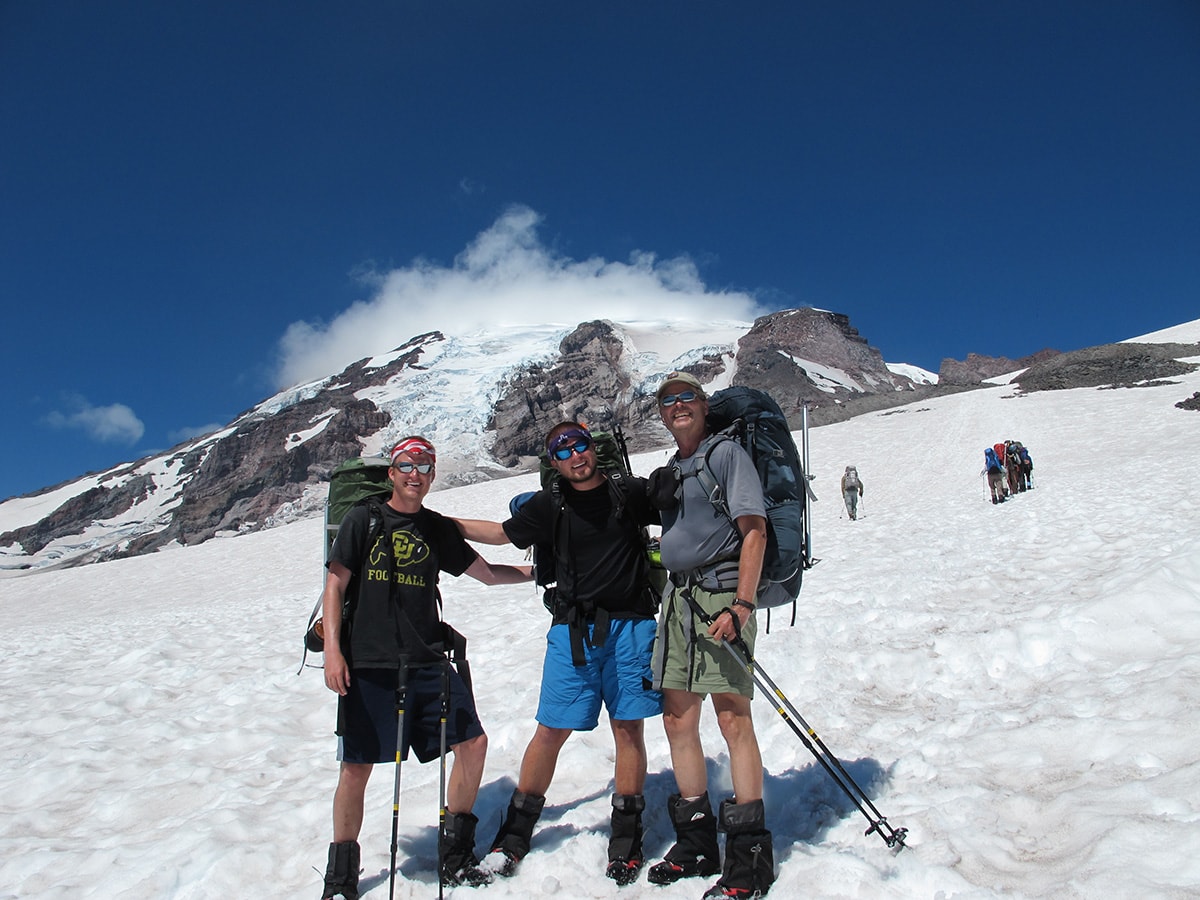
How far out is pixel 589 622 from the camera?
365cm

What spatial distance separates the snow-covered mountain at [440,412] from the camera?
83125 mm

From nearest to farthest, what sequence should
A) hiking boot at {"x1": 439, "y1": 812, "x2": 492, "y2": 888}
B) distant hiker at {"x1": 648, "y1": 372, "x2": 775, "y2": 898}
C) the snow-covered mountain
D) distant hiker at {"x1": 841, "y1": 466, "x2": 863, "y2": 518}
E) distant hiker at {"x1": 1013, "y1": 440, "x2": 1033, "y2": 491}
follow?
distant hiker at {"x1": 648, "y1": 372, "x2": 775, "y2": 898}
hiking boot at {"x1": 439, "y1": 812, "x2": 492, "y2": 888}
distant hiker at {"x1": 1013, "y1": 440, "x2": 1033, "y2": 491}
distant hiker at {"x1": 841, "y1": 466, "x2": 863, "y2": 518}
the snow-covered mountain

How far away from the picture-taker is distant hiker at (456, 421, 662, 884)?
3.58m

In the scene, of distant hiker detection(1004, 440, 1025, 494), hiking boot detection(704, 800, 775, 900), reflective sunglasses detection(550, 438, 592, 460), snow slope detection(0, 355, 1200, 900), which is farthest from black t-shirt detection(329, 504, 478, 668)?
distant hiker detection(1004, 440, 1025, 494)

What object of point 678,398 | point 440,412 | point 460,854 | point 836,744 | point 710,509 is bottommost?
point 836,744

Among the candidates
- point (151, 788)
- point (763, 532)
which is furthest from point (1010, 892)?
point (151, 788)

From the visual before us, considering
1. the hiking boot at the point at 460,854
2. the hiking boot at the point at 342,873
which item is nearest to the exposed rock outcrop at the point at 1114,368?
the hiking boot at the point at 460,854

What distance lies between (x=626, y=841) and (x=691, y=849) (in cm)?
33

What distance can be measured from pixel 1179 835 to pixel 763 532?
192 cm

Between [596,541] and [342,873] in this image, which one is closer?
[342,873]

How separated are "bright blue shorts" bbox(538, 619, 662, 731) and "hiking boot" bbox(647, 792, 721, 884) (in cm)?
47

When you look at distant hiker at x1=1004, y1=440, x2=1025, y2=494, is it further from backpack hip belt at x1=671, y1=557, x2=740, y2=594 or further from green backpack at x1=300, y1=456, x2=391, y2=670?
green backpack at x1=300, y1=456, x2=391, y2=670

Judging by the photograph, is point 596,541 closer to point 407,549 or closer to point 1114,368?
Result: point 407,549

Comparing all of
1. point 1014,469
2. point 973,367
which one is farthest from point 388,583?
point 973,367
